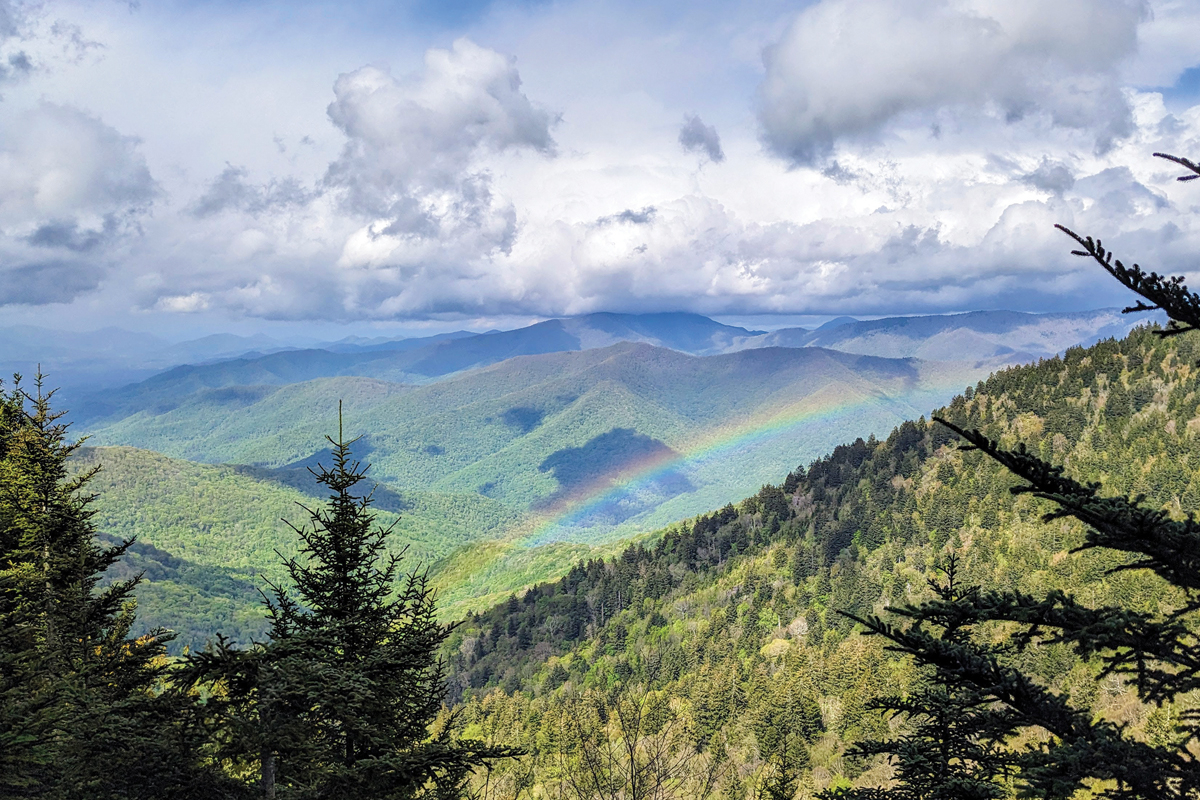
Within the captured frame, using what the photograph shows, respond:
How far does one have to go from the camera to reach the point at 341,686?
41.8 feet

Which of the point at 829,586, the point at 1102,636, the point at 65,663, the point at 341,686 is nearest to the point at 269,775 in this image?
the point at 341,686

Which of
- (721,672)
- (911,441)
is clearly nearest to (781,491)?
(911,441)

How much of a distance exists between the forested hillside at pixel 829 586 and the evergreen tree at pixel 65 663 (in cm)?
5546

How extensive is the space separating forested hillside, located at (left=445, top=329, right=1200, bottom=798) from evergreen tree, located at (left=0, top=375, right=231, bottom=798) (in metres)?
55.5

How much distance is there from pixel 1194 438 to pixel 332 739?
151m

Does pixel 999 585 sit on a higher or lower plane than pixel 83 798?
lower

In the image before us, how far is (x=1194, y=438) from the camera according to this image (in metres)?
119

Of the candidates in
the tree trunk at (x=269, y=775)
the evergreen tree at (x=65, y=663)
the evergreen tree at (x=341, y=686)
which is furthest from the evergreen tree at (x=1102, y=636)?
the evergreen tree at (x=65, y=663)

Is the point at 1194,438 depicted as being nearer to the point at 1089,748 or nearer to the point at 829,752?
the point at 829,752

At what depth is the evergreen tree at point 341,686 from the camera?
1266cm

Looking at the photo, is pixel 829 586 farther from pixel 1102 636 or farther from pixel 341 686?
pixel 1102 636

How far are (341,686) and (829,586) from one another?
147m

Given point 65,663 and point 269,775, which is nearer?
point 269,775

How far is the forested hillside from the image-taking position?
87.2 m
